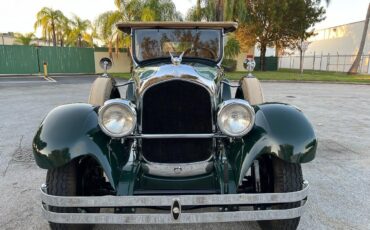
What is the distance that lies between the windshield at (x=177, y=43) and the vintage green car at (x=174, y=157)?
3.31 ft

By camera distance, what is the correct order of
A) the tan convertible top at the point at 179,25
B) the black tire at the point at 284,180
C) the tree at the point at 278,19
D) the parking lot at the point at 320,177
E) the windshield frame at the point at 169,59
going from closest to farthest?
the black tire at the point at 284,180, the parking lot at the point at 320,177, the windshield frame at the point at 169,59, the tan convertible top at the point at 179,25, the tree at the point at 278,19

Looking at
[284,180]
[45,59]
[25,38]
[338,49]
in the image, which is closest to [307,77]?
[338,49]

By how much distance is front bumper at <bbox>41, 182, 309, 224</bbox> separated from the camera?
2.02m

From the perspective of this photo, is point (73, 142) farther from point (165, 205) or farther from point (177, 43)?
point (177, 43)

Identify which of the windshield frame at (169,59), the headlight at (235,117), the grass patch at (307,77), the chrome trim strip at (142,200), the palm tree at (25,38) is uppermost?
the palm tree at (25,38)

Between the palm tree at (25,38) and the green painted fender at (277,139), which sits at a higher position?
the palm tree at (25,38)

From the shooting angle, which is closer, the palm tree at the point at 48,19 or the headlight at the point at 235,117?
the headlight at the point at 235,117

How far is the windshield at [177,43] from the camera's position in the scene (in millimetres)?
3762

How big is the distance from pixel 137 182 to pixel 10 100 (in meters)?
9.29

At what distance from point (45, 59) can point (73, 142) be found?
22906 mm

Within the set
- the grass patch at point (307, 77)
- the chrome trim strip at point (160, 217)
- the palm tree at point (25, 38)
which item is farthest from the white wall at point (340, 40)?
the palm tree at point (25, 38)

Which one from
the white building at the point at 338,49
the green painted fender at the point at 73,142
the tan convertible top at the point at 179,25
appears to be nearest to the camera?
the green painted fender at the point at 73,142

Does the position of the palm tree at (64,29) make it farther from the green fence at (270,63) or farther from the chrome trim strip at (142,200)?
the chrome trim strip at (142,200)

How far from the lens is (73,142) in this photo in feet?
7.25
